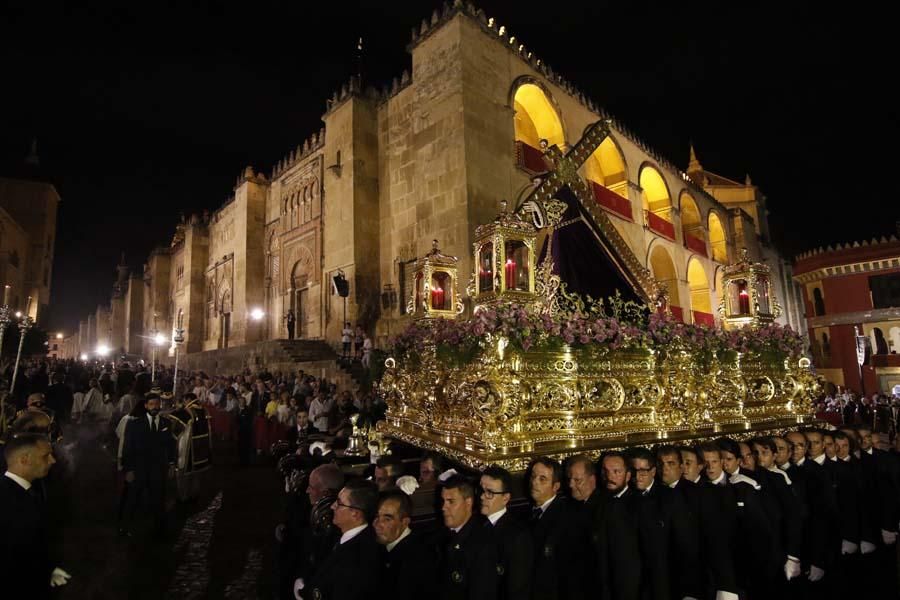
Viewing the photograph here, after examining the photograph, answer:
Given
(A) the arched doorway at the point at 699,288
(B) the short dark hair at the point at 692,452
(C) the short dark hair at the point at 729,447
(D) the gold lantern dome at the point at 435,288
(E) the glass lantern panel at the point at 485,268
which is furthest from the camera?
(A) the arched doorway at the point at 699,288

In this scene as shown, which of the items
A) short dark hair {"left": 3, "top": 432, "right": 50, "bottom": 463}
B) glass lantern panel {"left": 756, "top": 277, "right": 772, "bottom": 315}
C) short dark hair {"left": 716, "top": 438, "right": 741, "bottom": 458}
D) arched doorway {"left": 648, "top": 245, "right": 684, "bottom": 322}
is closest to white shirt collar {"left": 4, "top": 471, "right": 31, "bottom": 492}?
short dark hair {"left": 3, "top": 432, "right": 50, "bottom": 463}

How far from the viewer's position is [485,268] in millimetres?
7121

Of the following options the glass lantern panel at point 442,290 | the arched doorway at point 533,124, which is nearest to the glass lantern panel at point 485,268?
the glass lantern panel at point 442,290

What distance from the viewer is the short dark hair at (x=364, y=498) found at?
2.72 meters

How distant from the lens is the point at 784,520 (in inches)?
172

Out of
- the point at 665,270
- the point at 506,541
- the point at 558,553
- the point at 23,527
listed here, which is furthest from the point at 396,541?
the point at 665,270

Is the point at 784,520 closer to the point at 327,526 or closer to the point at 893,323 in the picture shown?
the point at 327,526

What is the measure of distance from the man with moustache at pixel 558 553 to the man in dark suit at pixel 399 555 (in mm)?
806

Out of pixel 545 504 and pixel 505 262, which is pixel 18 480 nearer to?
pixel 545 504

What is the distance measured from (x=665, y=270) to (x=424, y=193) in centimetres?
1448

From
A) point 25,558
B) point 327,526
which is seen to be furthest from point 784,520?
point 25,558

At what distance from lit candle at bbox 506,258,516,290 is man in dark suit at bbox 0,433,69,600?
520 centimetres

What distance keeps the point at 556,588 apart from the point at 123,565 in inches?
189

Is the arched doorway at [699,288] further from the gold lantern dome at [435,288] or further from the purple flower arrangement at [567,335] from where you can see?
the gold lantern dome at [435,288]
